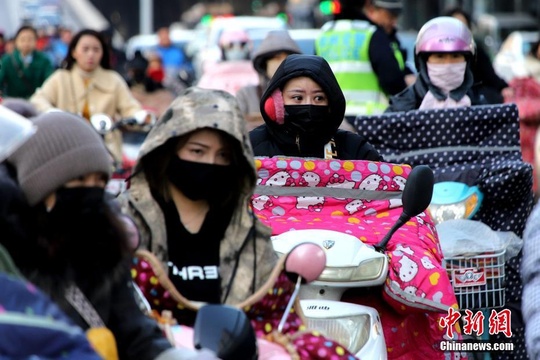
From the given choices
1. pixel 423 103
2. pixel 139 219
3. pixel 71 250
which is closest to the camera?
pixel 71 250

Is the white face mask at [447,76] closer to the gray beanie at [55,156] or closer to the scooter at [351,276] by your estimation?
the scooter at [351,276]

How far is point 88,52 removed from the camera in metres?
14.4

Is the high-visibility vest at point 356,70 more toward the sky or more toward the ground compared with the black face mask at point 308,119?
more toward the ground

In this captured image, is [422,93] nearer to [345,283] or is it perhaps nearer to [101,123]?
[101,123]

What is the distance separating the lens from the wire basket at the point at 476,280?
8516mm

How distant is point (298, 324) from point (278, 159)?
2.11 meters

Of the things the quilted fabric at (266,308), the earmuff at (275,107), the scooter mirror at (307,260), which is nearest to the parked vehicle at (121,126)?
the earmuff at (275,107)

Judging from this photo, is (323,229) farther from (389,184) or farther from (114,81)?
(114,81)

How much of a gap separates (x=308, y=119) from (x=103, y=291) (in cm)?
341

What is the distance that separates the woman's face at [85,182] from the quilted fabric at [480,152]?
4.74 m

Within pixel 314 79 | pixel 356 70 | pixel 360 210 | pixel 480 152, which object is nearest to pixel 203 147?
pixel 360 210

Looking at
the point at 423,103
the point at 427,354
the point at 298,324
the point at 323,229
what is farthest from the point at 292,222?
the point at 423,103

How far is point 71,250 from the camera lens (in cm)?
473

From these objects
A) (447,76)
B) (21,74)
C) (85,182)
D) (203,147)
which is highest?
(85,182)
